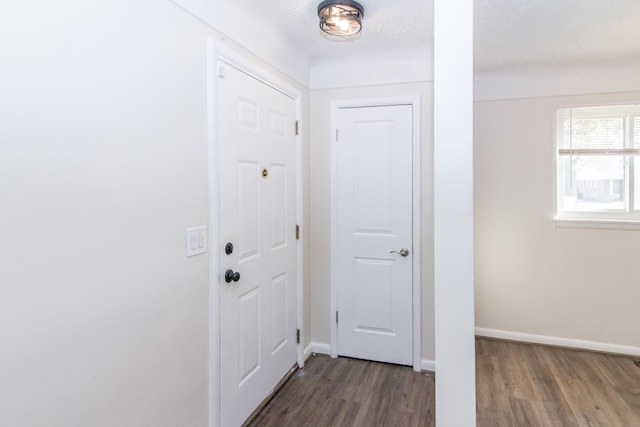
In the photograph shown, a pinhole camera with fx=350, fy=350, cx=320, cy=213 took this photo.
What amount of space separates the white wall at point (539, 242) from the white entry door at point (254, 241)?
1806mm

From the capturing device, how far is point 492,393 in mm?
2371

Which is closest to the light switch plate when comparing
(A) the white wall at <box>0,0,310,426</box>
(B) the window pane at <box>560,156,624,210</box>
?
(A) the white wall at <box>0,0,310,426</box>

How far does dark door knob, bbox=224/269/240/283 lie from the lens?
1800 millimetres

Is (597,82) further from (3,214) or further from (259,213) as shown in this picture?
(3,214)

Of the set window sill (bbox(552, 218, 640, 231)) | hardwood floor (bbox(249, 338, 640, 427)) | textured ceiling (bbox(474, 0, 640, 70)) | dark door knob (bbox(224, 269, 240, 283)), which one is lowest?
hardwood floor (bbox(249, 338, 640, 427))

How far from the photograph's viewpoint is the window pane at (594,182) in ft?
9.48

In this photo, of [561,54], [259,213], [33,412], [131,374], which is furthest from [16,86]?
[561,54]

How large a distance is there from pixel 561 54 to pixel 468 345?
8.66ft

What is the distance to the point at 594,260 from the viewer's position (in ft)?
9.55

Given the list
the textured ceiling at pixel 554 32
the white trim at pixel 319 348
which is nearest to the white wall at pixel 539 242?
the textured ceiling at pixel 554 32

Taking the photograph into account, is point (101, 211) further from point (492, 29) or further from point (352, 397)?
point (492, 29)

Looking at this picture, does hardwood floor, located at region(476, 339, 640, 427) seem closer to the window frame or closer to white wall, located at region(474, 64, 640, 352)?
white wall, located at region(474, 64, 640, 352)

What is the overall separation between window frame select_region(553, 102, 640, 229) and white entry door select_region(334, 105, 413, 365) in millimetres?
1398

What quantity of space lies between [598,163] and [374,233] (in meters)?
1.98
